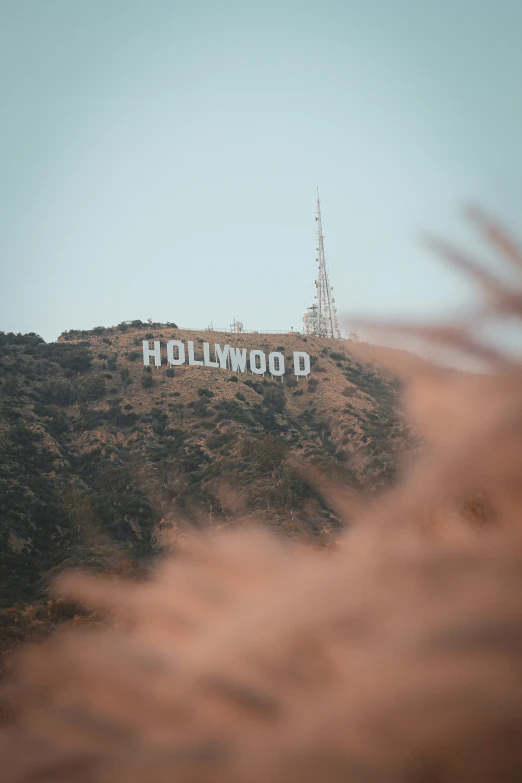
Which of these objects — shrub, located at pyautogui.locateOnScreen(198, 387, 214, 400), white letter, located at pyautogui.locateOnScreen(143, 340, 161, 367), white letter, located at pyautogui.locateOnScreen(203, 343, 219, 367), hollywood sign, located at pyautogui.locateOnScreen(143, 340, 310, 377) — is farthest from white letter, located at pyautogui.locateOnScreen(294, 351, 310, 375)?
white letter, located at pyautogui.locateOnScreen(143, 340, 161, 367)

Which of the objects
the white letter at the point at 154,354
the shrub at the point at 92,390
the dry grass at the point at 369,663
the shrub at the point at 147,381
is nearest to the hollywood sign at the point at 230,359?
the white letter at the point at 154,354

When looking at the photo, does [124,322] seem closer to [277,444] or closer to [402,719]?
[277,444]

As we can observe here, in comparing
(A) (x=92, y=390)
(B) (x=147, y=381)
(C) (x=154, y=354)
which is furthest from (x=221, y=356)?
(A) (x=92, y=390)

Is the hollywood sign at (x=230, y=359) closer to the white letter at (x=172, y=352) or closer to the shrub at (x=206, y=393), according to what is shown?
the white letter at (x=172, y=352)

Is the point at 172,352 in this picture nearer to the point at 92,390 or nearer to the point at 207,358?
the point at 207,358

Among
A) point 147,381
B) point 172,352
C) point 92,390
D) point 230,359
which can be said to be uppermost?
point 172,352

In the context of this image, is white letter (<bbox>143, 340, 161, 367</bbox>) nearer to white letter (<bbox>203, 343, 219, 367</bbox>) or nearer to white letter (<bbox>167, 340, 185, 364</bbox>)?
white letter (<bbox>167, 340, 185, 364</bbox>)

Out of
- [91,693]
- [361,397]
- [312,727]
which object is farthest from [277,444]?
[312,727]
